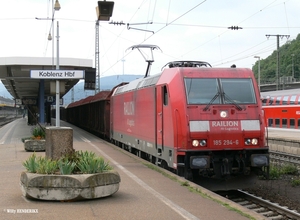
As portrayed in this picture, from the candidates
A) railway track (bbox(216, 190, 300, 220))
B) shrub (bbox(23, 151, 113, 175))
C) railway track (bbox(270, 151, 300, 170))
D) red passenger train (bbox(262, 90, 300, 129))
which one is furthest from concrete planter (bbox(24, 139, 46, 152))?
red passenger train (bbox(262, 90, 300, 129))

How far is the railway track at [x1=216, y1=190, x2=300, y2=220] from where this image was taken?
9.00 m

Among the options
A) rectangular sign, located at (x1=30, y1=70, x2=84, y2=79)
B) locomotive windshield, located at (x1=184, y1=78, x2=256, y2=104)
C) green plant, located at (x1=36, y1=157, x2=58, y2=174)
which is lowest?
green plant, located at (x1=36, y1=157, x2=58, y2=174)

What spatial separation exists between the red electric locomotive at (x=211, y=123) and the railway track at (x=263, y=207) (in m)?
0.64

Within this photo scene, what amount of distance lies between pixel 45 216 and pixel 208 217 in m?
2.49

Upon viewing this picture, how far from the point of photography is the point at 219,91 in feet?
35.9

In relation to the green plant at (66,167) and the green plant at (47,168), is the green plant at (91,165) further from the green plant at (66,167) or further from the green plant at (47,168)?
the green plant at (47,168)

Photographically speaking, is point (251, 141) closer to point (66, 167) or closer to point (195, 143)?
point (195, 143)

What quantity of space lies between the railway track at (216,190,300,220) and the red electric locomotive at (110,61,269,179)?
645 mm

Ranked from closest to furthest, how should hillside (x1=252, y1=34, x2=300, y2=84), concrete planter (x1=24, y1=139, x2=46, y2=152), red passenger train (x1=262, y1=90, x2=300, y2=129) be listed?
concrete planter (x1=24, y1=139, x2=46, y2=152) → red passenger train (x1=262, y1=90, x2=300, y2=129) → hillside (x1=252, y1=34, x2=300, y2=84)

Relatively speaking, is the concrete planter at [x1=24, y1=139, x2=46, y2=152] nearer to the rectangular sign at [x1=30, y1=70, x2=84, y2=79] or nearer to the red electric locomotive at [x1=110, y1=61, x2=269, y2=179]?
the rectangular sign at [x1=30, y1=70, x2=84, y2=79]

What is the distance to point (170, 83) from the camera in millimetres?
11062

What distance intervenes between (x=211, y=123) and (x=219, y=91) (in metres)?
0.95

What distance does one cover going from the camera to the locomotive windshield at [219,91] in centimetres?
1073

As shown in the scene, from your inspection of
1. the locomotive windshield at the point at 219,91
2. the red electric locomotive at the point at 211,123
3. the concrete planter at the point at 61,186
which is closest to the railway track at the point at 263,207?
the red electric locomotive at the point at 211,123
